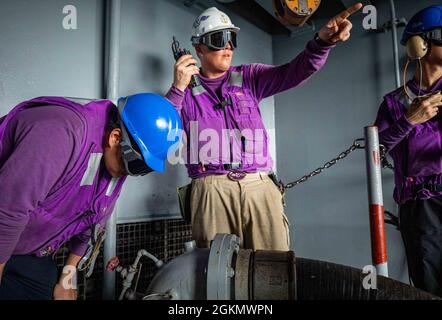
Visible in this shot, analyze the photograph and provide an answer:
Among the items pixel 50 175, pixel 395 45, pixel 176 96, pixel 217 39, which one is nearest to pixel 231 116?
pixel 176 96

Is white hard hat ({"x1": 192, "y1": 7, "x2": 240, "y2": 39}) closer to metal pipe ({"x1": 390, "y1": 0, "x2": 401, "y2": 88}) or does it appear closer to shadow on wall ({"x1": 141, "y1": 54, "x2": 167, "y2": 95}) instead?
shadow on wall ({"x1": 141, "y1": 54, "x2": 167, "y2": 95})

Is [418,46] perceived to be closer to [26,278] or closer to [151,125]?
[151,125]

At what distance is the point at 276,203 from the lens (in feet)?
6.28

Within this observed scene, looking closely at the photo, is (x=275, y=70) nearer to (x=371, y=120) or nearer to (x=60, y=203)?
(x=60, y=203)

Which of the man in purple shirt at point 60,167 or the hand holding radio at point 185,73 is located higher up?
the hand holding radio at point 185,73

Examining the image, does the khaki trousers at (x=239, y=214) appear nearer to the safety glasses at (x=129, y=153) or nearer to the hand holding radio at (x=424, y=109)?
the safety glasses at (x=129, y=153)

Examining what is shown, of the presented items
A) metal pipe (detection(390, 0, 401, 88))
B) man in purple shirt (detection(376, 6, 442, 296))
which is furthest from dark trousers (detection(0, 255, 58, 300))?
metal pipe (detection(390, 0, 401, 88))

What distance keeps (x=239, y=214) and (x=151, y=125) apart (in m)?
0.81

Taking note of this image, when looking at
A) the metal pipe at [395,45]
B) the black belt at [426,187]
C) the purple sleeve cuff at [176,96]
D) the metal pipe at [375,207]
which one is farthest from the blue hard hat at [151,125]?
the metal pipe at [395,45]

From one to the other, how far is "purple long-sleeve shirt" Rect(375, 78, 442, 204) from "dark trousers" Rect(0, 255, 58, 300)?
170 centimetres

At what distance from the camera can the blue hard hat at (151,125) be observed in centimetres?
125

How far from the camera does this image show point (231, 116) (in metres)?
1.95

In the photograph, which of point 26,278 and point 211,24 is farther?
point 211,24

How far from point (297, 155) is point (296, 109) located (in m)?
0.48
